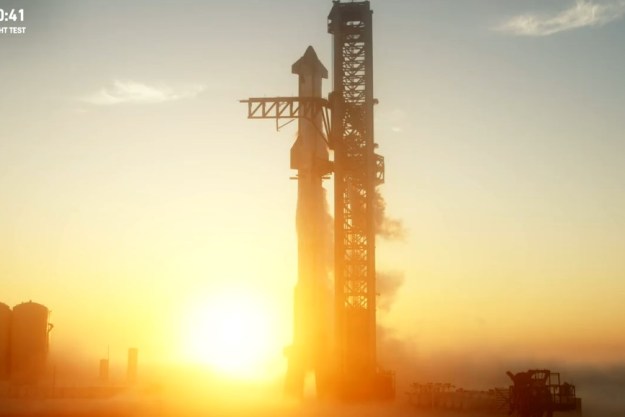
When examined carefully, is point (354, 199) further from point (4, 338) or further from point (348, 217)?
point (4, 338)

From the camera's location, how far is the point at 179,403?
85250 mm

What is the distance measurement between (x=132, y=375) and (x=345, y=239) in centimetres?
5484

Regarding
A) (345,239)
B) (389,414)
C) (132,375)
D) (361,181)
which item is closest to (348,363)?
(389,414)

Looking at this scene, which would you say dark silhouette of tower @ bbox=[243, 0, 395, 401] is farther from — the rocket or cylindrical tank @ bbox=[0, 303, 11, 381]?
cylindrical tank @ bbox=[0, 303, 11, 381]

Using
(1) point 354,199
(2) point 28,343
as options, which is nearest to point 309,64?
(1) point 354,199

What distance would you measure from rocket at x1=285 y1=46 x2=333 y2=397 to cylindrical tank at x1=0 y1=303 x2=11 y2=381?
82.3 ft

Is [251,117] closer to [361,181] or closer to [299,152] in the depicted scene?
[299,152]

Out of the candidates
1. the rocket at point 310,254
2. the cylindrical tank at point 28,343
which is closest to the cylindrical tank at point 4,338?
the cylindrical tank at point 28,343

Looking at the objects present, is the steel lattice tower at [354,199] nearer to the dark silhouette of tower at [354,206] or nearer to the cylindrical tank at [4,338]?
the dark silhouette of tower at [354,206]

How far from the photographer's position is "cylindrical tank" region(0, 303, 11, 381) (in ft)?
259

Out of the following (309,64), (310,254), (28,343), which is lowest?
(28,343)

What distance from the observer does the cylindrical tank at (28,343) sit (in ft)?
261

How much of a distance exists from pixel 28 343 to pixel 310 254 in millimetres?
27247

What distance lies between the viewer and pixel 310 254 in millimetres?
73062
